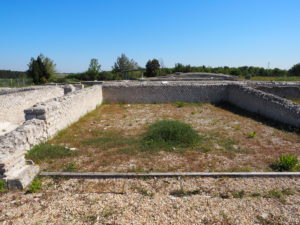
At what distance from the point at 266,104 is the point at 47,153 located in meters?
10.3

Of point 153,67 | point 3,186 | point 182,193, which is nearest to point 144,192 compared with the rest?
point 182,193

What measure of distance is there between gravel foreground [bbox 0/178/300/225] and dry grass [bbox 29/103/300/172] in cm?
75

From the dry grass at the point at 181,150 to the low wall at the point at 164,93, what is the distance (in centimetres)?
510

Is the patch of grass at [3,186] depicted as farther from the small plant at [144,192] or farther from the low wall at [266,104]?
the low wall at [266,104]

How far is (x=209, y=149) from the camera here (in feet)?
22.4

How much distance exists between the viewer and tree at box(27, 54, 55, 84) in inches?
1378

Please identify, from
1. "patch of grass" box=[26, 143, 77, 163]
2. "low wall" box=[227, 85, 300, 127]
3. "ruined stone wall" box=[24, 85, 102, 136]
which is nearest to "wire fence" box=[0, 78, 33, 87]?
"ruined stone wall" box=[24, 85, 102, 136]

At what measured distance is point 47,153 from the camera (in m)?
6.50

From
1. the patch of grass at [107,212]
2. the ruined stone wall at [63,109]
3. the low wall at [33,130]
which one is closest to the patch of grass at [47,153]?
the low wall at [33,130]

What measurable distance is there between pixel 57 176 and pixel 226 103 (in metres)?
13.6

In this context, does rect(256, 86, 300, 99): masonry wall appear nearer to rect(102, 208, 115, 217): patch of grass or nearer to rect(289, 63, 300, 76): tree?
rect(102, 208, 115, 217): patch of grass

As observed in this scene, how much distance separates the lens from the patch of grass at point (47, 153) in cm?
627

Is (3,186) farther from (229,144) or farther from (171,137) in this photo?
(229,144)

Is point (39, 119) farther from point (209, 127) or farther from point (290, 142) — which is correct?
point (290, 142)
